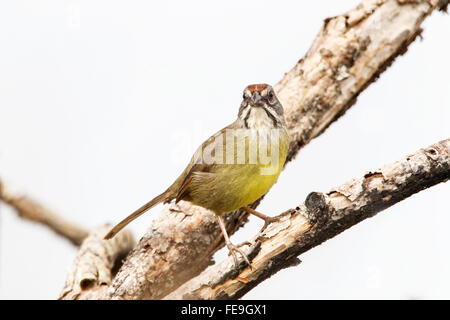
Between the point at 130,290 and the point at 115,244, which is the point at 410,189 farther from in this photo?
the point at 115,244

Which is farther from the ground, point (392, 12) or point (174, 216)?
point (392, 12)

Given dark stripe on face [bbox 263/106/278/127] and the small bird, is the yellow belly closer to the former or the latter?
the small bird

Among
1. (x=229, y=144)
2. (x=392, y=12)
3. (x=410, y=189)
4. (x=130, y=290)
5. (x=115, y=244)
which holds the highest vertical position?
(x=392, y=12)

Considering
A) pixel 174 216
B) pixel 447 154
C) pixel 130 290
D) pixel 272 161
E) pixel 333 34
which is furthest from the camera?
pixel 333 34

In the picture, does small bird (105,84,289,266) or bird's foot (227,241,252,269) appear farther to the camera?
small bird (105,84,289,266)

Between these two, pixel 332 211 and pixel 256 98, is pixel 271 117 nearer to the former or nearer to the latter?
pixel 256 98

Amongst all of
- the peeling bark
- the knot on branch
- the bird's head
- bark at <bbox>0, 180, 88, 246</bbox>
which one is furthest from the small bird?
bark at <bbox>0, 180, 88, 246</bbox>

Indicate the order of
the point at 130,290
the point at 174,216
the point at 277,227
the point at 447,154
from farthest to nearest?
the point at 174,216 < the point at 130,290 < the point at 277,227 < the point at 447,154
